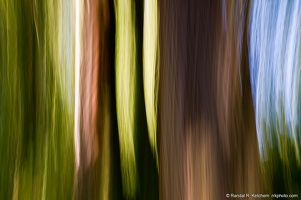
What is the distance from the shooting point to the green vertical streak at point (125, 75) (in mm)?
408

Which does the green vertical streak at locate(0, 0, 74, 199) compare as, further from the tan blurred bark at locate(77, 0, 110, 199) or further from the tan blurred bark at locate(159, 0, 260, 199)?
the tan blurred bark at locate(159, 0, 260, 199)

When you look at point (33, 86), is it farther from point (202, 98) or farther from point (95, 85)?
point (202, 98)

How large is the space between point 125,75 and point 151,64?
0.04 metres

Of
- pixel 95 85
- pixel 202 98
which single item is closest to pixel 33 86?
pixel 95 85

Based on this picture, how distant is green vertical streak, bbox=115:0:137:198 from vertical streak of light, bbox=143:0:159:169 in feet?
0.05

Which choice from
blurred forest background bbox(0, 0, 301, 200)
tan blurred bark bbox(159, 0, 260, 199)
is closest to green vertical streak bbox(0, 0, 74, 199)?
blurred forest background bbox(0, 0, 301, 200)

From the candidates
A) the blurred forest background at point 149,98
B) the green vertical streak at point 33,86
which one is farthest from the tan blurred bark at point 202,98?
the green vertical streak at point 33,86

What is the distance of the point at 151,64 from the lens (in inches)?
16.1

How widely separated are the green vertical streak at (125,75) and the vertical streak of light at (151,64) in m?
0.02

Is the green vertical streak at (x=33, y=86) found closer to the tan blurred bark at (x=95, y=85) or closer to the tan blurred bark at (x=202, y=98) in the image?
the tan blurred bark at (x=95, y=85)

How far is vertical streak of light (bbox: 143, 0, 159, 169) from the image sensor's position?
1.33 ft

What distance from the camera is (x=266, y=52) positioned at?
0.40 meters

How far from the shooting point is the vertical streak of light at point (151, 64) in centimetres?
41

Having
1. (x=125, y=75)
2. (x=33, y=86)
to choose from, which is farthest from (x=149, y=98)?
(x=33, y=86)
